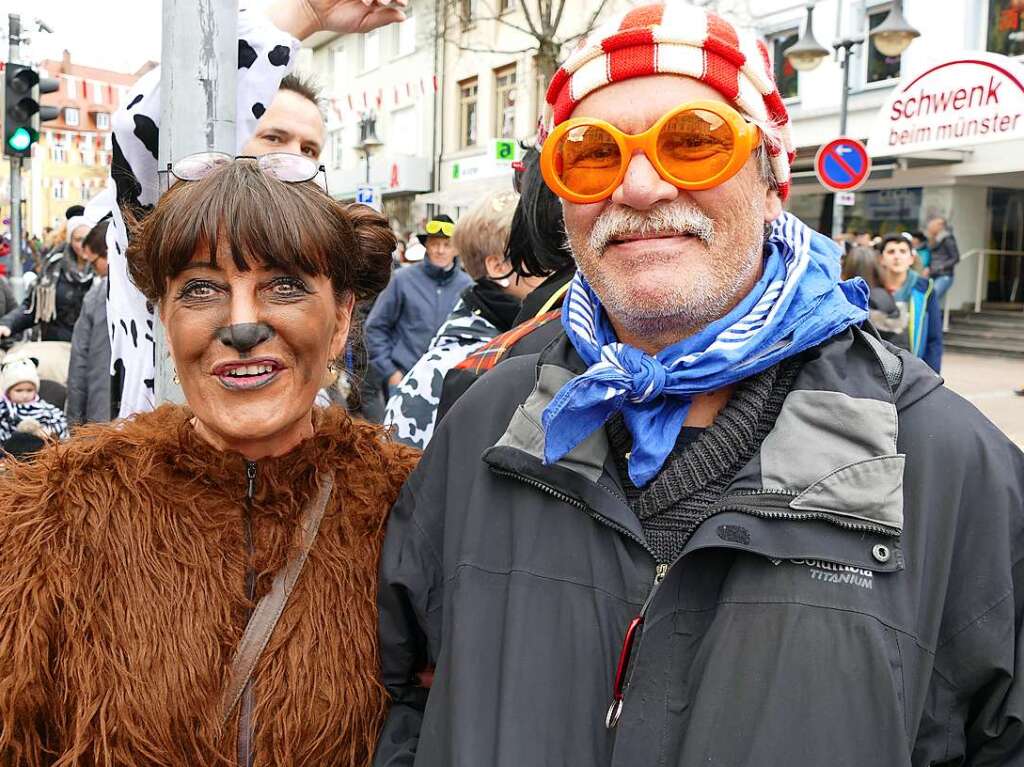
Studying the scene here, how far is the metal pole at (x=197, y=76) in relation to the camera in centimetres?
198

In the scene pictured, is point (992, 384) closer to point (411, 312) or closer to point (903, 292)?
point (903, 292)

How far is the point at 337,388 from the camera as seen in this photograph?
2.39 m

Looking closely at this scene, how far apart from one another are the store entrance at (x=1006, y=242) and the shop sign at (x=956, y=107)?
5.61 metres

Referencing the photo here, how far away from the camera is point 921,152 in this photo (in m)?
15.6

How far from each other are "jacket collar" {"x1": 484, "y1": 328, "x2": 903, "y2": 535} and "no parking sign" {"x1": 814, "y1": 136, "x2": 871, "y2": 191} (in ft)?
29.7

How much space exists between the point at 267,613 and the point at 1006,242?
59.3ft

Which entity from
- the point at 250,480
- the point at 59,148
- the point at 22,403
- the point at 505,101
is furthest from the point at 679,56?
the point at 59,148

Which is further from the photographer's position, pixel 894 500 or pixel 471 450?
pixel 471 450

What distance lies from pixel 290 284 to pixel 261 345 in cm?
13

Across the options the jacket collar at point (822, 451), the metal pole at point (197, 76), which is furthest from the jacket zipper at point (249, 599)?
the jacket collar at point (822, 451)

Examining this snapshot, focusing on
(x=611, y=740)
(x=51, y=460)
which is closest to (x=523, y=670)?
(x=611, y=740)

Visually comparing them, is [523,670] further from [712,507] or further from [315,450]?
[315,450]

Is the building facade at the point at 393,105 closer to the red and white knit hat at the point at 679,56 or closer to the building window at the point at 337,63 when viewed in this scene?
the building window at the point at 337,63

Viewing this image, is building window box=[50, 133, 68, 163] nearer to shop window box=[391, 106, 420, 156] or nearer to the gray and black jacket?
shop window box=[391, 106, 420, 156]
